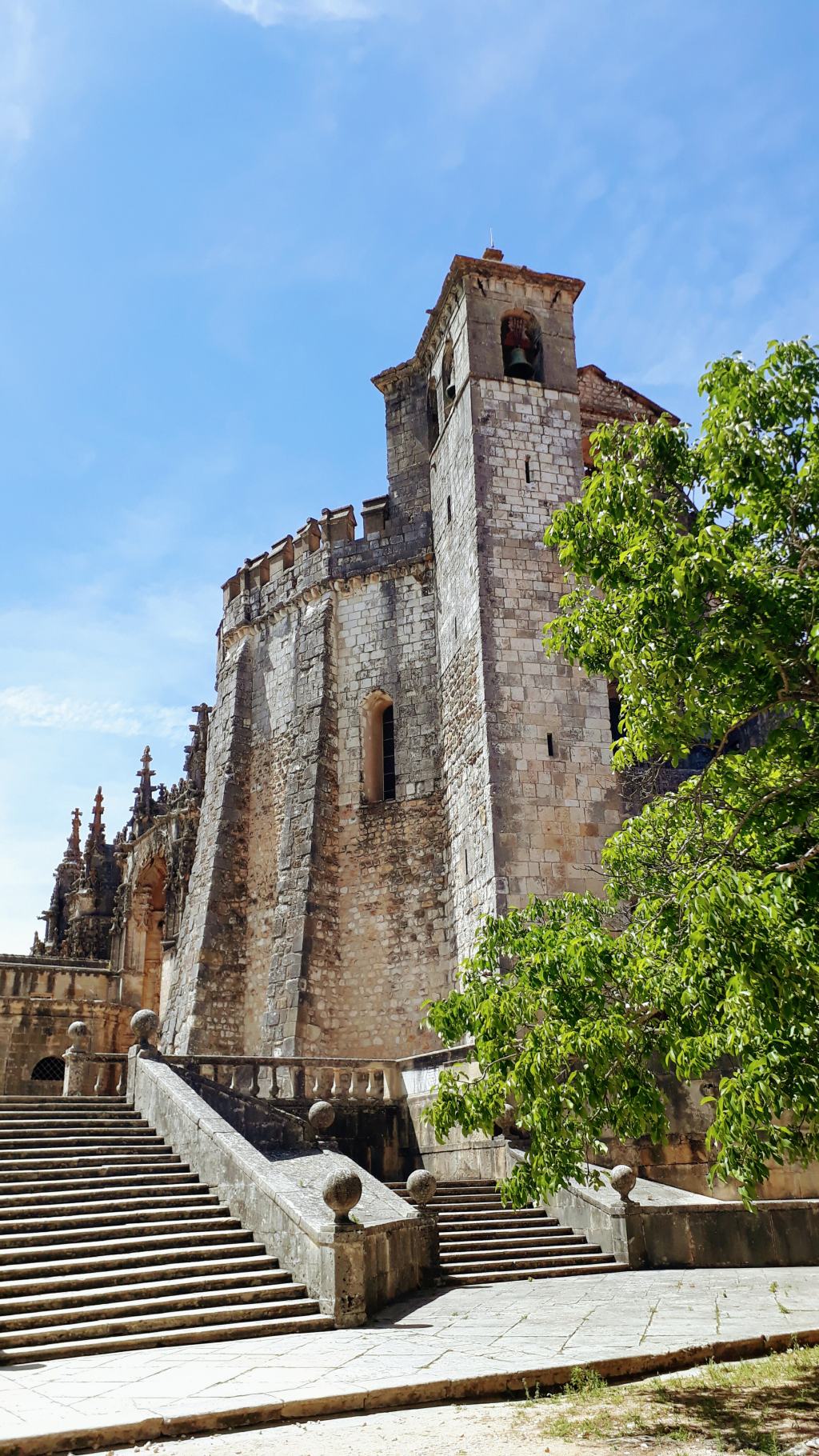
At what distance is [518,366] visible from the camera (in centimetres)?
1931

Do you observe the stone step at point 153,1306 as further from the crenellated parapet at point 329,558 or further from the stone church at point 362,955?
the crenellated parapet at point 329,558

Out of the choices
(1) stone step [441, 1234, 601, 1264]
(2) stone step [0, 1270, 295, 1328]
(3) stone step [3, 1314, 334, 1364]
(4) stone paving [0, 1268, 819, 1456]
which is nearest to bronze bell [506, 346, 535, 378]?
(1) stone step [441, 1234, 601, 1264]

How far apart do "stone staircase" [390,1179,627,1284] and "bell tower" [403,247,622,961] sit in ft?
15.0

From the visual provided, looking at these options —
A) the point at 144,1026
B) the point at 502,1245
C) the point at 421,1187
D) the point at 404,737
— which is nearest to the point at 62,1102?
the point at 144,1026

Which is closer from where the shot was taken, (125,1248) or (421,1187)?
(125,1248)

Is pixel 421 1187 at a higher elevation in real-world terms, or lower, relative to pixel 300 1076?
lower

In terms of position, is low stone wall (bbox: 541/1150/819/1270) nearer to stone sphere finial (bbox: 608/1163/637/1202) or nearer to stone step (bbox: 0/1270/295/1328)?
stone sphere finial (bbox: 608/1163/637/1202)

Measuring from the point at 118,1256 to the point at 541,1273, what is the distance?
3.97 meters

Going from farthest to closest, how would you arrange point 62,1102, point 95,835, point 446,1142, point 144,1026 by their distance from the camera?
point 95,835 → point 446,1142 → point 144,1026 → point 62,1102

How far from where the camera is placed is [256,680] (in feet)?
75.1

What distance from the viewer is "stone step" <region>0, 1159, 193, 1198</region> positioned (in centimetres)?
956

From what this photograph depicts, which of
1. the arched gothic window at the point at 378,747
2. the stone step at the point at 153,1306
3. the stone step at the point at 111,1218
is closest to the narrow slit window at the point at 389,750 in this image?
→ the arched gothic window at the point at 378,747

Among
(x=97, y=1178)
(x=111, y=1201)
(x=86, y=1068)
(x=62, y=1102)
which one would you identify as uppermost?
(x=86, y=1068)

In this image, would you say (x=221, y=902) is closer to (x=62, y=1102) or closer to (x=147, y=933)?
(x=62, y=1102)
